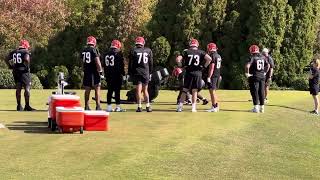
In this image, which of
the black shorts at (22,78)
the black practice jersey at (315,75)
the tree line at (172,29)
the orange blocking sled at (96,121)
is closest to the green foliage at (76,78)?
the tree line at (172,29)

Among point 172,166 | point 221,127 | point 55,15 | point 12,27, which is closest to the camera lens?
point 172,166

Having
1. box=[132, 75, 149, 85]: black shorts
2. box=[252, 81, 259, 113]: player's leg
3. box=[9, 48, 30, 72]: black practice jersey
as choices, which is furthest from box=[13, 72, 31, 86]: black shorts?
box=[252, 81, 259, 113]: player's leg

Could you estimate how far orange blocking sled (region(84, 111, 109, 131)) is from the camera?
12.6 m

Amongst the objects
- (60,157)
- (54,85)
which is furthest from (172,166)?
(54,85)

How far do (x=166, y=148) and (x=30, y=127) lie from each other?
12.2 ft

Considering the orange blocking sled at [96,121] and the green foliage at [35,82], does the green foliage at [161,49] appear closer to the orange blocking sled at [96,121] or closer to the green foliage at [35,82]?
the green foliage at [35,82]

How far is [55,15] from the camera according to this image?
38438 mm

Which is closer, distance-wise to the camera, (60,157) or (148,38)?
(60,157)

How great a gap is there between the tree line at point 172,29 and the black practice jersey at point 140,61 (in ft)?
61.0

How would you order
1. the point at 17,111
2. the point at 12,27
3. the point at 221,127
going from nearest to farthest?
the point at 221,127
the point at 17,111
the point at 12,27

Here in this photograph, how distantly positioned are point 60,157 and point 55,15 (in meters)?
29.6

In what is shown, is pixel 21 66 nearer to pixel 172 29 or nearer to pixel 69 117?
pixel 69 117

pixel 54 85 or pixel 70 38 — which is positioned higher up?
→ pixel 70 38

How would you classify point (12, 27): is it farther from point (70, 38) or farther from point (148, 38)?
point (148, 38)
